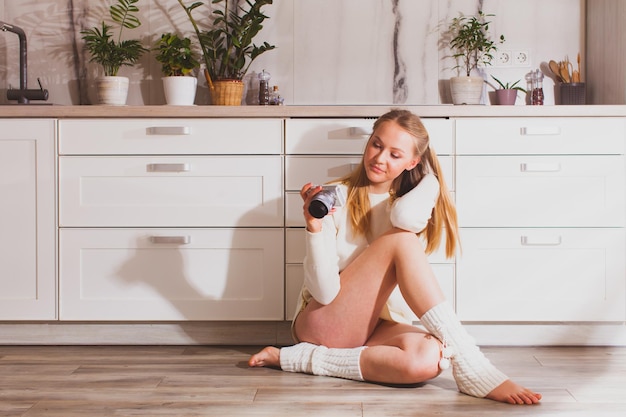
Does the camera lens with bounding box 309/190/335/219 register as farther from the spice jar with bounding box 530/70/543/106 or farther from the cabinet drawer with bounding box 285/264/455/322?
the spice jar with bounding box 530/70/543/106

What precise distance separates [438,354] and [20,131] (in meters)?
1.59

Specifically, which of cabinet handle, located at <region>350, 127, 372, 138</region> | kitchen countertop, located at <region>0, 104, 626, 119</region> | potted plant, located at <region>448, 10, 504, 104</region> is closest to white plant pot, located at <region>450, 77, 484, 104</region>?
potted plant, located at <region>448, 10, 504, 104</region>

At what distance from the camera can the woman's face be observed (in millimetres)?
2066

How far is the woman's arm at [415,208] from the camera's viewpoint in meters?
1.98

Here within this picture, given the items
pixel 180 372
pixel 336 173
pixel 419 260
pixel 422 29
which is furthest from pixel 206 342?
pixel 422 29

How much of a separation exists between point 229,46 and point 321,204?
1.20 metres

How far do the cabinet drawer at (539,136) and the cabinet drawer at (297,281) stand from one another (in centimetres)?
40

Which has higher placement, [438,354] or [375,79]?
[375,79]

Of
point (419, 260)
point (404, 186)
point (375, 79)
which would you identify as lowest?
point (419, 260)

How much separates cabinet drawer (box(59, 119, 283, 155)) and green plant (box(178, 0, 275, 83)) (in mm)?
450

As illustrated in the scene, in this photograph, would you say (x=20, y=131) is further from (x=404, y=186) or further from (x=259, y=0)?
(x=404, y=186)

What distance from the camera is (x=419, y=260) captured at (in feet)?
6.38

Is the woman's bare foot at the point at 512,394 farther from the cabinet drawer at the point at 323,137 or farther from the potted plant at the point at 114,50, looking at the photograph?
the potted plant at the point at 114,50

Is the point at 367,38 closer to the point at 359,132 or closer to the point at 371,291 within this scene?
the point at 359,132
